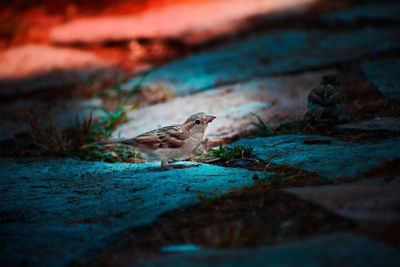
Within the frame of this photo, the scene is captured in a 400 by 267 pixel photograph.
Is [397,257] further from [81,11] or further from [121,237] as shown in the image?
[81,11]

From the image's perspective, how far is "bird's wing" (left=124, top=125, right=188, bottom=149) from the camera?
14.4 ft

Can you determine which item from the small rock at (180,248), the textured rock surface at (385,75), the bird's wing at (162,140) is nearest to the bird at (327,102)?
the textured rock surface at (385,75)

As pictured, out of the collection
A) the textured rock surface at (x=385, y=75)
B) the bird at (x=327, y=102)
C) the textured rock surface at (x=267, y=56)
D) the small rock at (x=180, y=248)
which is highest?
the textured rock surface at (x=267, y=56)

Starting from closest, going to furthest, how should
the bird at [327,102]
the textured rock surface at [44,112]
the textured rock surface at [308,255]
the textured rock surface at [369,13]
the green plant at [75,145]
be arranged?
the textured rock surface at [308,255], the bird at [327,102], the green plant at [75,145], the textured rock surface at [44,112], the textured rock surface at [369,13]

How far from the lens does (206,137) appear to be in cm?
523

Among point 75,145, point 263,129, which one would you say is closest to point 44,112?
point 75,145

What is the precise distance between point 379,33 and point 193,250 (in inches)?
231

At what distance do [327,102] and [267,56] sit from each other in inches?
110

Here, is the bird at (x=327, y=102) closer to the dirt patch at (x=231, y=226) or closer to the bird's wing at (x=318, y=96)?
the bird's wing at (x=318, y=96)

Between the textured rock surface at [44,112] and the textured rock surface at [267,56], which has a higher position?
the textured rock surface at [267,56]

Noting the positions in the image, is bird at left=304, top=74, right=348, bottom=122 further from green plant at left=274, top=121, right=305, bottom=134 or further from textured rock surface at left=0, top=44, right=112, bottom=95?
textured rock surface at left=0, top=44, right=112, bottom=95

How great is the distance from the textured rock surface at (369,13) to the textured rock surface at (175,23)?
1008mm

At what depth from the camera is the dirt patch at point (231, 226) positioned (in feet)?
8.41

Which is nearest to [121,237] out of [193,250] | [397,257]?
[193,250]
